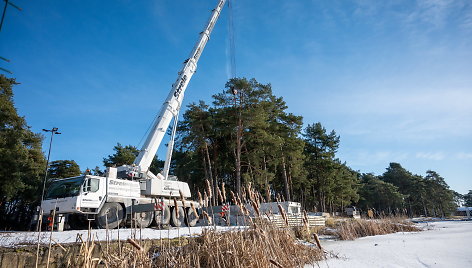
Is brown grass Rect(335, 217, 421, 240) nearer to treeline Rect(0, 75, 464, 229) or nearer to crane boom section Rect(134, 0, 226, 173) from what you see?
treeline Rect(0, 75, 464, 229)

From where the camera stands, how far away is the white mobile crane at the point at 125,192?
970 centimetres

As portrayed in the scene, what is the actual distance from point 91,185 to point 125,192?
158 centimetres

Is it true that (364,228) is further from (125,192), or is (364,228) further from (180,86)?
(180,86)

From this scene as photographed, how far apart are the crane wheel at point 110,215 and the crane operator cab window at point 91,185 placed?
0.79 metres

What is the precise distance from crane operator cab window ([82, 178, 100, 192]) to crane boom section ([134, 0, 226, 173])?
114 inches

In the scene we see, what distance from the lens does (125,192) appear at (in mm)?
11320

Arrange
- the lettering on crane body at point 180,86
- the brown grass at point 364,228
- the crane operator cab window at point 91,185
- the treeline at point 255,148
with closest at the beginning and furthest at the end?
the crane operator cab window at point 91,185
the brown grass at point 364,228
the lettering on crane body at point 180,86
the treeline at point 255,148

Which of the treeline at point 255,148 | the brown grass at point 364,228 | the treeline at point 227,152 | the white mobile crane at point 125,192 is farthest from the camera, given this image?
the treeline at point 255,148

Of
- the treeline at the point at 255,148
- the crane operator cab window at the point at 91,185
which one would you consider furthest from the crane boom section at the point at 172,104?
the treeline at the point at 255,148

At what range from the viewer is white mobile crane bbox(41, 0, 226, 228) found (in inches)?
382

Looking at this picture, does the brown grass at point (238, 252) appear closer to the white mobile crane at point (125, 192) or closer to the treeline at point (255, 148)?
the white mobile crane at point (125, 192)

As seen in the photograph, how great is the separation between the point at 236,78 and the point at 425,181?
58.4 meters

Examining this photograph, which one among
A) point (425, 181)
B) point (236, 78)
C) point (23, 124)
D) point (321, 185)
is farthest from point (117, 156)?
point (425, 181)

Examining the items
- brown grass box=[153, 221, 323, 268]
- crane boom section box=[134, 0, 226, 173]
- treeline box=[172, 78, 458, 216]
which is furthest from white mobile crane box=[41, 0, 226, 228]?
treeline box=[172, 78, 458, 216]
